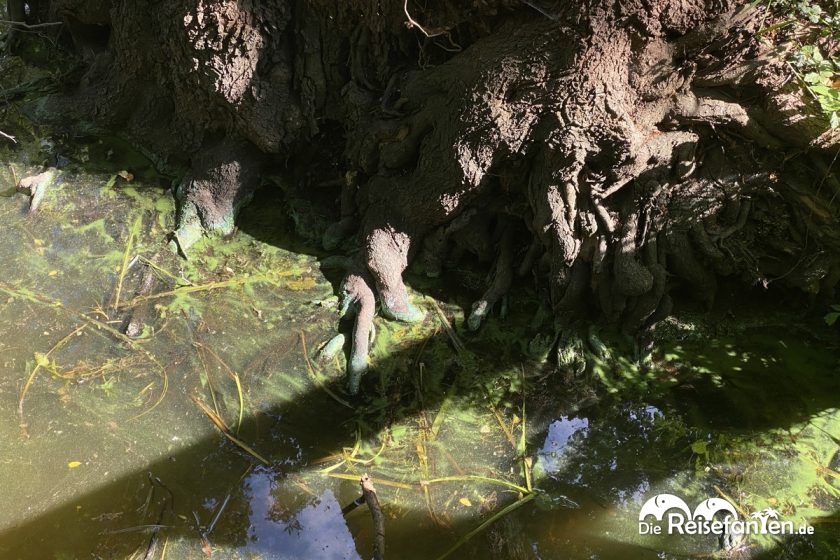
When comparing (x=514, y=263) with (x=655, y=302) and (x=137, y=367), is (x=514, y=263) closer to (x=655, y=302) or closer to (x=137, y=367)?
(x=655, y=302)

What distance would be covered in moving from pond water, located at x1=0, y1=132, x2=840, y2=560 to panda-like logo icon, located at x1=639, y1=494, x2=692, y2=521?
0.05m

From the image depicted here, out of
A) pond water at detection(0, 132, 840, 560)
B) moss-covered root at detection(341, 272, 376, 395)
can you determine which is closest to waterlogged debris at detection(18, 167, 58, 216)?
pond water at detection(0, 132, 840, 560)

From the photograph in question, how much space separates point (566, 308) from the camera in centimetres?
357

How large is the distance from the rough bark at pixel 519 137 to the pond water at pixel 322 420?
0.29m

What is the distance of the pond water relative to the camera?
8.70 ft

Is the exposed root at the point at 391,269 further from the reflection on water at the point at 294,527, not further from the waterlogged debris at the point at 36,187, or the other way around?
the waterlogged debris at the point at 36,187

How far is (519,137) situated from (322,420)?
179cm

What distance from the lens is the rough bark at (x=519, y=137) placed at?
3.05 m

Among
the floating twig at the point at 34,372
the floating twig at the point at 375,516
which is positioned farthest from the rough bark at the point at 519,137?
the floating twig at the point at 34,372

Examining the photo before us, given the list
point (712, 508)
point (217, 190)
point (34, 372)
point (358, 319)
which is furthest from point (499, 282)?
point (34, 372)

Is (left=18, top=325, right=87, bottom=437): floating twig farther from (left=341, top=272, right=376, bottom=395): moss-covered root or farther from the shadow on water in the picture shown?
(left=341, top=272, right=376, bottom=395): moss-covered root

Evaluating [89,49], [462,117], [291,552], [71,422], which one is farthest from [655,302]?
[89,49]

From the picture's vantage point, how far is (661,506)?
2826mm

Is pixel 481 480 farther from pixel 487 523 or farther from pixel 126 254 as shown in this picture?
pixel 126 254
